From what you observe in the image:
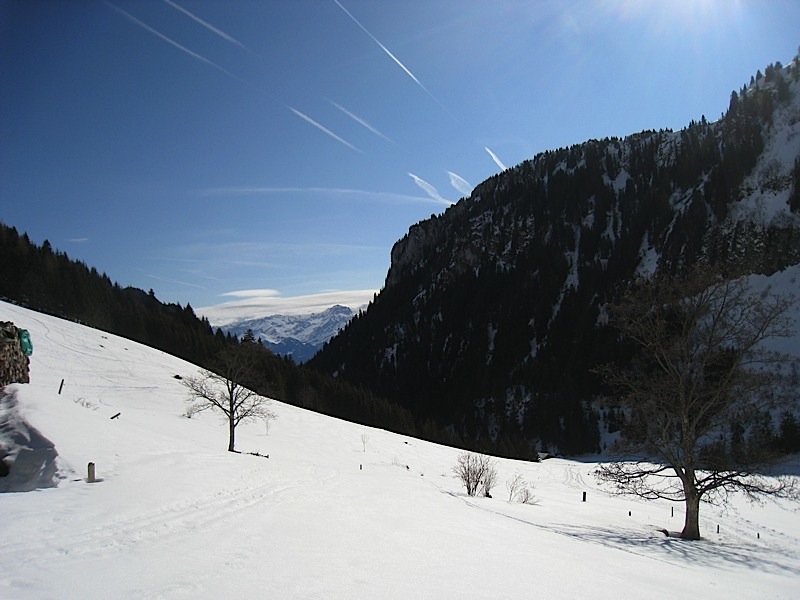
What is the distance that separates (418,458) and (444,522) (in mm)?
34019

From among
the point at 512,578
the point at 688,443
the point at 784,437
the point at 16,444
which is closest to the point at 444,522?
the point at 512,578

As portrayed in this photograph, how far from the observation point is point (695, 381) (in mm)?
17422

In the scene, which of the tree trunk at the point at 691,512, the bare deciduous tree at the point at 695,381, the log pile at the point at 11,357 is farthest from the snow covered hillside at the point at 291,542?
the log pile at the point at 11,357

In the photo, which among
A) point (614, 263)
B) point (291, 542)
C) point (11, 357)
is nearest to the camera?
point (291, 542)

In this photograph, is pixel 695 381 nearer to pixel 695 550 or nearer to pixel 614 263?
pixel 695 550

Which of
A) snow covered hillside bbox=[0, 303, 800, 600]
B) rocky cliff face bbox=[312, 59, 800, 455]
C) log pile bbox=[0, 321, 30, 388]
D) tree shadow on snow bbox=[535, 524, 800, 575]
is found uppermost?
rocky cliff face bbox=[312, 59, 800, 455]

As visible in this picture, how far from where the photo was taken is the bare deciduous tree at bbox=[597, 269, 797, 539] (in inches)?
639

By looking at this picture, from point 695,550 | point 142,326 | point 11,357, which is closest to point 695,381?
point 695,550

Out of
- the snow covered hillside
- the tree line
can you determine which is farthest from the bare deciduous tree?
the tree line

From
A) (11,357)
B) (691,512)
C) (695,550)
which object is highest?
(11,357)

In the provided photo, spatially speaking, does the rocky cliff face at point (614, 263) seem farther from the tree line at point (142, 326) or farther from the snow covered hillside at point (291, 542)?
the snow covered hillside at point (291, 542)

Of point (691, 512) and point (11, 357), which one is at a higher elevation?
point (11, 357)

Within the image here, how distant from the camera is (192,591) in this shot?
17.7 feet

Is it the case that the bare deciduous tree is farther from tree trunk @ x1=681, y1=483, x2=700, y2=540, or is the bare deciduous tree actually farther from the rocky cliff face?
the rocky cliff face
